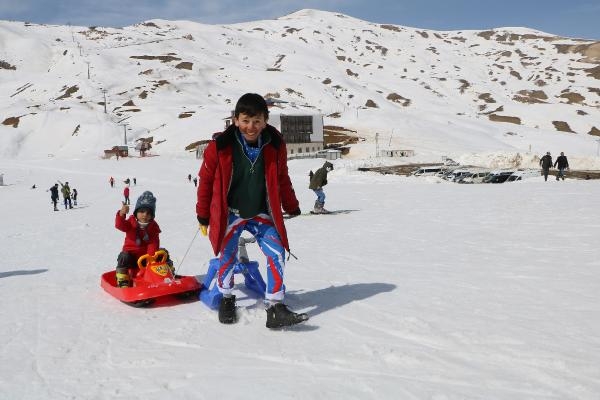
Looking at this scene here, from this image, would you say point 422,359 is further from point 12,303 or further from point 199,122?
point 199,122

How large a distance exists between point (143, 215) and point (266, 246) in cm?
198

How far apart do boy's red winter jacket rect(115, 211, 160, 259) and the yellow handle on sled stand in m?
0.09

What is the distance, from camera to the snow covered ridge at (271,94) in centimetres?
9294

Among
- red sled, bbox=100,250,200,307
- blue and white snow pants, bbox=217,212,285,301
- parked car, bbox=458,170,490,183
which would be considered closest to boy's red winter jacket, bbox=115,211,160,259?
red sled, bbox=100,250,200,307

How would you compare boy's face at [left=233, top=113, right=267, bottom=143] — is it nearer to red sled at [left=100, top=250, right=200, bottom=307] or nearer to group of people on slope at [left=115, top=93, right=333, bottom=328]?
group of people on slope at [left=115, top=93, right=333, bottom=328]

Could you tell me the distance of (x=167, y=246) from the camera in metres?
11.4

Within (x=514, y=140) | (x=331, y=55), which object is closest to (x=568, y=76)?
(x=331, y=55)

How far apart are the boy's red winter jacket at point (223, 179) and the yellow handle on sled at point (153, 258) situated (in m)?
1.47

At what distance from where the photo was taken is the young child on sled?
593cm

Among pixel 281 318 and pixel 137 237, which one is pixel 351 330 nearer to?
pixel 281 318

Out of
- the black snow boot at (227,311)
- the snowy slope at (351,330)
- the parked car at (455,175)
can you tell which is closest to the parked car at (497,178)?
the parked car at (455,175)

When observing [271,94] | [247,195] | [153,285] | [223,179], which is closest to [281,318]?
[247,195]

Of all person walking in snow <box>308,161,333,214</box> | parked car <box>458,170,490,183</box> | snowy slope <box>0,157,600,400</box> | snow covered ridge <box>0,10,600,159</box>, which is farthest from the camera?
snow covered ridge <box>0,10,600,159</box>

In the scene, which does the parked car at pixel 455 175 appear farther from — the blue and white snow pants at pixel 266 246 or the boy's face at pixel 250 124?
the boy's face at pixel 250 124
